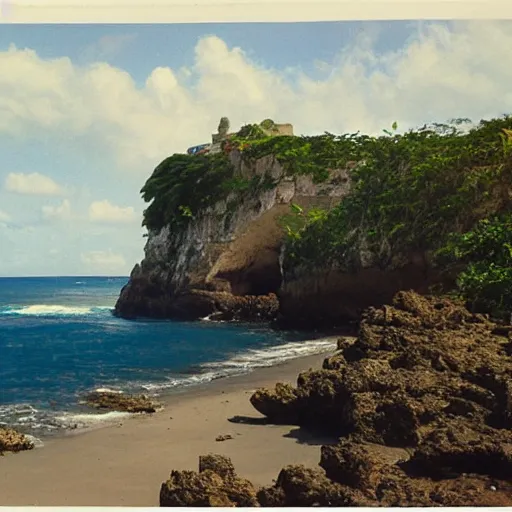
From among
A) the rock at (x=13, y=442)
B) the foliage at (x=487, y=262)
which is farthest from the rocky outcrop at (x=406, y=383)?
the rock at (x=13, y=442)

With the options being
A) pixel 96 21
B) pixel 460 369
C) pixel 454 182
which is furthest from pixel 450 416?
pixel 454 182

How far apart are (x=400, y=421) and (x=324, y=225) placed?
1270cm

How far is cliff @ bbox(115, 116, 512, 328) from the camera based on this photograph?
1229 centimetres

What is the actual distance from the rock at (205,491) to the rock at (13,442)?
2804mm

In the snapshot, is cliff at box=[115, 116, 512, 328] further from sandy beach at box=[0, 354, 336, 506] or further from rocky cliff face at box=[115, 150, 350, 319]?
sandy beach at box=[0, 354, 336, 506]

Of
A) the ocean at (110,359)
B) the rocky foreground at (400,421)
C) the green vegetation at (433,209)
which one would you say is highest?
the green vegetation at (433,209)

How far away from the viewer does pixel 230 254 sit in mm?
22641

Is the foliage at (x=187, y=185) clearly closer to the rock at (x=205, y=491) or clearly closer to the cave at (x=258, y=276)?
the cave at (x=258, y=276)

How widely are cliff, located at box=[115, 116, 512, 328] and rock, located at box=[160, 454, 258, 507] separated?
228 inches

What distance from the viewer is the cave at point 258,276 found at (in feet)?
76.4

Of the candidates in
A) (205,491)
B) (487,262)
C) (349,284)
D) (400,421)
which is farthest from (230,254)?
(205,491)

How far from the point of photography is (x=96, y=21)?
441 centimetres

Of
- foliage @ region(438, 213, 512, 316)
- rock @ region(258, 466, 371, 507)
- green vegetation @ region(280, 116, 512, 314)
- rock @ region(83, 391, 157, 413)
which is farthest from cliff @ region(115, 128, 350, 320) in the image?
rock @ region(258, 466, 371, 507)

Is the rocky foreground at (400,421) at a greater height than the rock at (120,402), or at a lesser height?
greater
